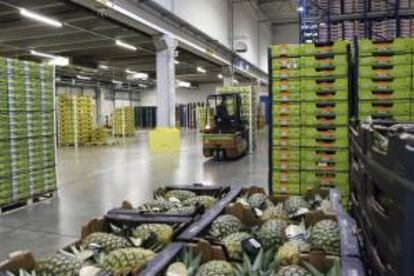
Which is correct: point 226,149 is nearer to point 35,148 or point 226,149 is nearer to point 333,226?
point 35,148

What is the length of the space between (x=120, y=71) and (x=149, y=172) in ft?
58.9

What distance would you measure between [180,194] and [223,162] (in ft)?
31.4

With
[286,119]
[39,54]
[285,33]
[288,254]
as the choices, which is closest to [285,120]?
[286,119]

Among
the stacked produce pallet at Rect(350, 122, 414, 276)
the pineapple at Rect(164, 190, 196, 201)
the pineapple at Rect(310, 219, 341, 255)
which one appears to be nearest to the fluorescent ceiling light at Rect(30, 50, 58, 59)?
the pineapple at Rect(164, 190, 196, 201)

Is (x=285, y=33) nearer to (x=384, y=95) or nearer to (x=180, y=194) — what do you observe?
(x=384, y=95)

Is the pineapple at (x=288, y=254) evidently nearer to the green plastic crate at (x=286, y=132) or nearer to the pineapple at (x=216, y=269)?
the pineapple at (x=216, y=269)

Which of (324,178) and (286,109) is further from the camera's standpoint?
(286,109)

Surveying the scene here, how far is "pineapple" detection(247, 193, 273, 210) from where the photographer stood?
2910 mm

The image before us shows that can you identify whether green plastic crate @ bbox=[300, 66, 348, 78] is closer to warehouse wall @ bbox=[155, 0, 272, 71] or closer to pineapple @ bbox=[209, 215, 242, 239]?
pineapple @ bbox=[209, 215, 242, 239]

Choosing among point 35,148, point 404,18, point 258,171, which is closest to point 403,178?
point 35,148

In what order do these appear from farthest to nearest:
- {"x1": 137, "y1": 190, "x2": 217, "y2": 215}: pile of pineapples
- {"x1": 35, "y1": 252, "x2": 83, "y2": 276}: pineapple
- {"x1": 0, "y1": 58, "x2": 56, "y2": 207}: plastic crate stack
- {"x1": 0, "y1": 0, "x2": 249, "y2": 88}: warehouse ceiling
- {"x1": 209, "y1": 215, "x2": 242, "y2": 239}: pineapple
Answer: {"x1": 0, "y1": 0, "x2": 249, "y2": 88}: warehouse ceiling → {"x1": 0, "y1": 58, "x2": 56, "y2": 207}: plastic crate stack → {"x1": 137, "y1": 190, "x2": 217, "y2": 215}: pile of pineapples → {"x1": 209, "y1": 215, "x2": 242, "y2": 239}: pineapple → {"x1": 35, "y1": 252, "x2": 83, "y2": 276}: pineapple

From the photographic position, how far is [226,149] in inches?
512

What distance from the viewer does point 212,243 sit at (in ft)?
6.74

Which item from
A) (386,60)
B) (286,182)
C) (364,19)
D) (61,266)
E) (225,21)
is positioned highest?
(225,21)
